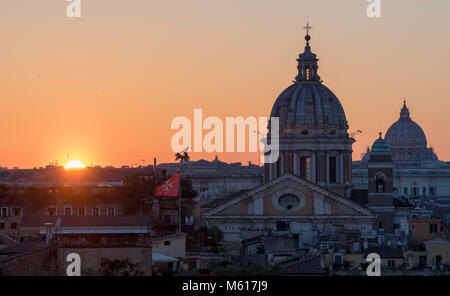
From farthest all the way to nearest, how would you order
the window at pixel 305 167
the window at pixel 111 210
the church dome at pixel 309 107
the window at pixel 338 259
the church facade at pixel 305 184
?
the church dome at pixel 309 107 < the window at pixel 305 167 < the window at pixel 111 210 < the church facade at pixel 305 184 < the window at pixel 338 259

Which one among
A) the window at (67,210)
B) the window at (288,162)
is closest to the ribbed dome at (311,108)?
the window at (288,162)

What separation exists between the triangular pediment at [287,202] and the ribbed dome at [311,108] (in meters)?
19.1

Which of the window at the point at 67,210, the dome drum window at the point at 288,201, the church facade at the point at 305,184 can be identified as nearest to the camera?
the church facade at the point at 305,184

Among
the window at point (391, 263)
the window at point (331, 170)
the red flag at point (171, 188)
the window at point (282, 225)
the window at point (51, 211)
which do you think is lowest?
the window at point (391, 263)

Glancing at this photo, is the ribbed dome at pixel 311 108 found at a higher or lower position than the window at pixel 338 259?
higher

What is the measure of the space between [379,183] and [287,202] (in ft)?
26.0

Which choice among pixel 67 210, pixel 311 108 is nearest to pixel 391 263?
pixel 67 210

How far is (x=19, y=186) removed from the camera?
114000 millimetres

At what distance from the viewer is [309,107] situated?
115375mm

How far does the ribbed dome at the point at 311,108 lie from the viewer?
11456cm

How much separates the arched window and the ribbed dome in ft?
45.0

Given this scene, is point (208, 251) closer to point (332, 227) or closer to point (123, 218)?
point (123, 218)

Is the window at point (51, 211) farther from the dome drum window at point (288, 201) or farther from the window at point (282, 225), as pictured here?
the window at point (282, 225)
